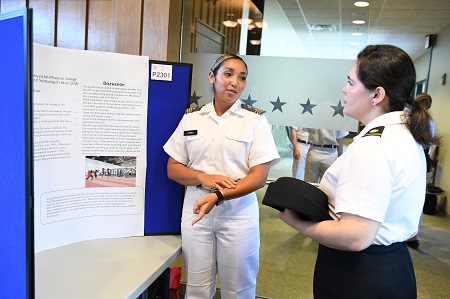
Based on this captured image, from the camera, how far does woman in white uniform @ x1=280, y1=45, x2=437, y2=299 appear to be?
103 centimetres

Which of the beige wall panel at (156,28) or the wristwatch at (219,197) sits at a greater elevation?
the beige wall panel at (156,28)

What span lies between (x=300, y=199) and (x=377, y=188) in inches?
9.4

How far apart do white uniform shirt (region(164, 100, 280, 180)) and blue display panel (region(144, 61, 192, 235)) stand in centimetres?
6

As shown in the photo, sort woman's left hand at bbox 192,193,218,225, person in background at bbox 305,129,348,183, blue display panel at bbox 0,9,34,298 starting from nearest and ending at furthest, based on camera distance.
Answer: blue display panel at bbox 0,9,34,298 → woman's left hand at bbox 192,193,218,225 → person in background at bbox 305,129,348,183

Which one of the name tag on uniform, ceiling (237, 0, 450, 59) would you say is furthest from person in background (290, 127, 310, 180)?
the name tag on uniform

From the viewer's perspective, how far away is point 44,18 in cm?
241

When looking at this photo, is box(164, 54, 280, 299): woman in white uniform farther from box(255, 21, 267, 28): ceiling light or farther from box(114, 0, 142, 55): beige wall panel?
box(255, 21, 267, 28): ceiling light

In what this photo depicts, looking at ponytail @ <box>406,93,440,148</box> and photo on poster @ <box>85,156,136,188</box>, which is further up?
ponytail @ <box>406,93,440,148</box>

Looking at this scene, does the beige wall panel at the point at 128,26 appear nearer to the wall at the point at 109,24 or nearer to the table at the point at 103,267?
the wall at the point at 109,24

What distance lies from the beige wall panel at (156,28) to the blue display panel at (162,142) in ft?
1.85

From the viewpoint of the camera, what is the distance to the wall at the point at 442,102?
547cm

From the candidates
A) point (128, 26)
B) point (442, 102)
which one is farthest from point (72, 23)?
point (442, 102)

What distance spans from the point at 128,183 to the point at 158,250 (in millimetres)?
335

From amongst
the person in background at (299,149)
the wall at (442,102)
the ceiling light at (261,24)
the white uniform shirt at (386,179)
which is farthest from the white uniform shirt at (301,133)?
the wall at (442,102)
